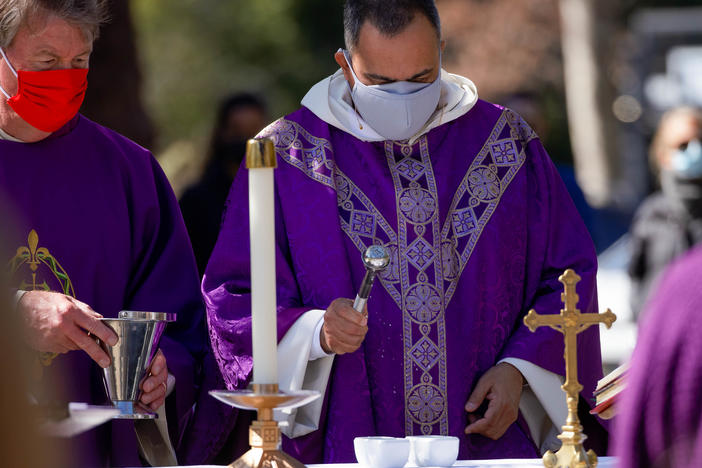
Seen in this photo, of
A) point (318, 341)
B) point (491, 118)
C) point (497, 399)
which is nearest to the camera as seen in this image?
point (318, 341)

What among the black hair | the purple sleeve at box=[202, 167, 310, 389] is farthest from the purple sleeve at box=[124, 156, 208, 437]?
the black hair

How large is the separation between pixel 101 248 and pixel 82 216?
11 centimetres

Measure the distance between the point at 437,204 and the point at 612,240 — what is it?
11.4 meters

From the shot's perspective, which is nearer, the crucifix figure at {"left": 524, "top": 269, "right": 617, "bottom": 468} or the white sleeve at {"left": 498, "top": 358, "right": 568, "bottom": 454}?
the crucifix figure at {"left": 524, "top": 269, "right": 617, "bottom": 468}

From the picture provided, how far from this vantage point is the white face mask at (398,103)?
11.4 ft

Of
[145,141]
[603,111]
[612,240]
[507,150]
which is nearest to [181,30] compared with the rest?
[603,111]

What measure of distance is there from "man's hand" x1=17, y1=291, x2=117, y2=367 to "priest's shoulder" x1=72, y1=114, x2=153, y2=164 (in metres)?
0.79

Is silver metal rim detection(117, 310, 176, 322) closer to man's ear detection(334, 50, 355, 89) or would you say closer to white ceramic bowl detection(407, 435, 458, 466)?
white ceramic bowl detection(407, 435, 458, 466)

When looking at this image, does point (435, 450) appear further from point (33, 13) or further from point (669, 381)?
point (33, 13)

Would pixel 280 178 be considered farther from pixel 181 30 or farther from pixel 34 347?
pixel 181 30

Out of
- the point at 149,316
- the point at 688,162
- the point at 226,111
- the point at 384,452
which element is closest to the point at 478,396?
the point at 384,452

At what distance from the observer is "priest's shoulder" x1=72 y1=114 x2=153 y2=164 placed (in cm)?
372

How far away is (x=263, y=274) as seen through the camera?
2303 millimetres

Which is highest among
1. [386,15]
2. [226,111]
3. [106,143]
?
[226,111]
